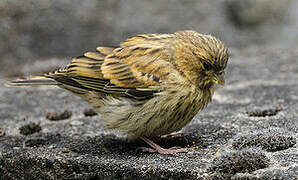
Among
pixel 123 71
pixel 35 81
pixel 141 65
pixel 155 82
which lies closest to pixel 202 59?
pixel 155 82

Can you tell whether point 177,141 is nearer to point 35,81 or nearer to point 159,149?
point 159,149

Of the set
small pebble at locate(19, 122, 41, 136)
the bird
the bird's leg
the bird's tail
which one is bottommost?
small pebble at locate(19, 122, 41, 136)

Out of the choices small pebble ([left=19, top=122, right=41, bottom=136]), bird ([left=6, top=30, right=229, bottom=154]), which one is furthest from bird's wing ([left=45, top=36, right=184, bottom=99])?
small pebble ([left=19, top=122, right=41, bottom=136])

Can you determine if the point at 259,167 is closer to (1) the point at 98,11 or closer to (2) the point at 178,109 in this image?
(2) the point at 178,109

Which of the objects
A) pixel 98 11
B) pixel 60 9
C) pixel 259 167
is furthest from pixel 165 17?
pixel 259 167

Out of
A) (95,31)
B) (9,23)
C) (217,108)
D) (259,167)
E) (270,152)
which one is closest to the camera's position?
(259,167)

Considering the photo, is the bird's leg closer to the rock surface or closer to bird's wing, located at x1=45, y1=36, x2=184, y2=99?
the rock surface
